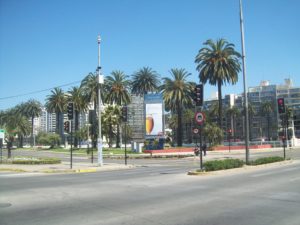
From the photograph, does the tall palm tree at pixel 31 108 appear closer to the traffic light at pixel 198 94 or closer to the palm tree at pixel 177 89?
the palm tree at pixel 177 89

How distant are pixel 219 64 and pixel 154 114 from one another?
14989 mm

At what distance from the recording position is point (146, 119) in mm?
72375

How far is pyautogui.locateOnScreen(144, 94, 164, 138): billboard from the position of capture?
236ft

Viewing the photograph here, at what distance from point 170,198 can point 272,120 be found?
617ft

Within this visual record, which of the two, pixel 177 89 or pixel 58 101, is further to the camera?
pixel 58 101

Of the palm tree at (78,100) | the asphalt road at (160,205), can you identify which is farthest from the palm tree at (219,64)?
the asphalt road at (160,205)

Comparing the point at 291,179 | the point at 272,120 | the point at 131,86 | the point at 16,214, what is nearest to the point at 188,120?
the point at 131,86

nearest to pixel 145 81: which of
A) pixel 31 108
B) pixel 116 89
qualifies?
pixel 116 89

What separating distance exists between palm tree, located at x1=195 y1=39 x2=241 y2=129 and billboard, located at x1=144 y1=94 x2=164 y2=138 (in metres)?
9.34

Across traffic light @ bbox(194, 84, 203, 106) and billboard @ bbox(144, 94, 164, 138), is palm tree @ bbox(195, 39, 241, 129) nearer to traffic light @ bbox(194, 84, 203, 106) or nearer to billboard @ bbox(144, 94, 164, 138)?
billboard @ bbox(144, 94, 164, 138)

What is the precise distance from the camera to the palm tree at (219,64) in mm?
68875

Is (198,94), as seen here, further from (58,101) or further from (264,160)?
(58,101)

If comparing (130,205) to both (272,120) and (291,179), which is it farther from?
(272,120)

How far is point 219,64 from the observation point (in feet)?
226
